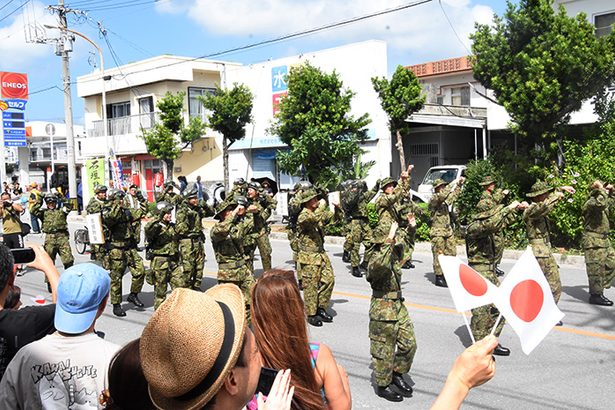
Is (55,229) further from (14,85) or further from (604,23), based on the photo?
(14,85)

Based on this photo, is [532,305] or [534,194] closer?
[532,305]

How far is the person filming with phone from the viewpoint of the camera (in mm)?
12836

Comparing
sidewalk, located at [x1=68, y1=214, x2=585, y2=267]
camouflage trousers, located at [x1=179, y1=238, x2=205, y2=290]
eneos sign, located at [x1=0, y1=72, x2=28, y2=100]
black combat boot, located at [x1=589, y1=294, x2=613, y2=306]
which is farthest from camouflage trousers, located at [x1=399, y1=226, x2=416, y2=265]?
eneos sign, located at [x1=0, y1=72, x2=28, y2=100]

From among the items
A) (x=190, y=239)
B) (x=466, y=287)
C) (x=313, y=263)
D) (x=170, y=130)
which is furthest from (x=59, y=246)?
(x=170, y=130)

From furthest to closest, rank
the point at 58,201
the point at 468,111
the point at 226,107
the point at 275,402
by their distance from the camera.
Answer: the point at 226,107 → the point at 468,111 → the point at 58,201 → the point at 275,402

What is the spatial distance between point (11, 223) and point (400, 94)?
11679 millimetres

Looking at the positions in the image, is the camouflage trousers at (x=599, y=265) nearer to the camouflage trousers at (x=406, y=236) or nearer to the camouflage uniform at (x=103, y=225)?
the camouflage trousers at (x=406, y=236)

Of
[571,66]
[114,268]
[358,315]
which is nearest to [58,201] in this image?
[114,268]

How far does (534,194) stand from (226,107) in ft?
60.8

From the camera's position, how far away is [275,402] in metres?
1.97

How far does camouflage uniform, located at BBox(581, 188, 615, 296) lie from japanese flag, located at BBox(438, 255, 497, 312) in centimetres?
674

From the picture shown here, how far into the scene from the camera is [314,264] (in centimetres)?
882

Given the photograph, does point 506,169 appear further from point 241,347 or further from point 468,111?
point 241,347

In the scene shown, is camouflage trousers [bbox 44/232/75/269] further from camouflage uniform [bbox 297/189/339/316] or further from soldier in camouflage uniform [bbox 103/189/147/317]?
camouflage uniform [bbox 297/189/339/316]
